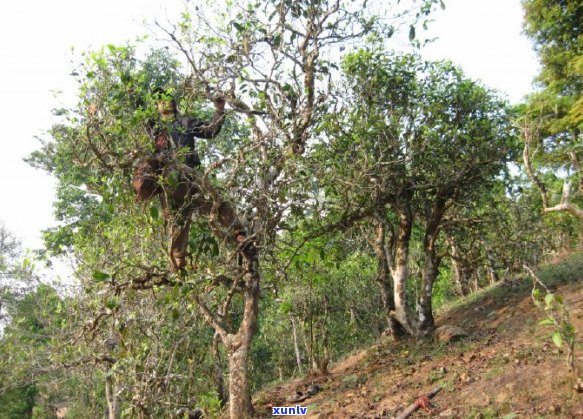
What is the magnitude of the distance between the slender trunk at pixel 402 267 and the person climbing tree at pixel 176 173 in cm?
458

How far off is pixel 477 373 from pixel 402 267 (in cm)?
378

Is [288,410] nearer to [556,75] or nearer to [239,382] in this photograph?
[239,382]

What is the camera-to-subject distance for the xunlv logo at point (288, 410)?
25.1 feet

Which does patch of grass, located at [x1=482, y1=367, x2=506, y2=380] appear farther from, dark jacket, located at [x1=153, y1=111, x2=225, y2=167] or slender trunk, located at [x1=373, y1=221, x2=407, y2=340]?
dark jacket, located at [x1=153, y1=111, x2=225, y2=167]

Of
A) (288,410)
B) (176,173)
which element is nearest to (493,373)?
(288,410)

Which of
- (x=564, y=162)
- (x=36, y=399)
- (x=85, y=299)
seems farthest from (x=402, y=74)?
(x=36, y=399)

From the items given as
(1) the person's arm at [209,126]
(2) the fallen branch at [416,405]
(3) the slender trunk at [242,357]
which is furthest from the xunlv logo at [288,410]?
(1) the person's arm at [209,126]

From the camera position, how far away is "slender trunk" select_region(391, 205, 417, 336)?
10.2 meters

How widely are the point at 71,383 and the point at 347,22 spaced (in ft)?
51.7

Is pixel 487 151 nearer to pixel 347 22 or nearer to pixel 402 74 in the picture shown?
pixel 402 74

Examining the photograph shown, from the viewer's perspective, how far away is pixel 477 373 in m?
6.59

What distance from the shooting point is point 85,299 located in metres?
7.69

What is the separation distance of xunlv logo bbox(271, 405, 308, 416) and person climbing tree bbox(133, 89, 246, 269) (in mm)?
3133

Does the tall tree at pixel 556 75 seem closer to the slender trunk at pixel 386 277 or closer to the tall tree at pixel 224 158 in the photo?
the slender trunk at pixel 386 277
